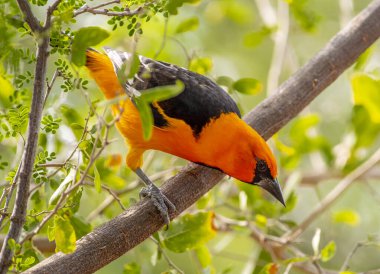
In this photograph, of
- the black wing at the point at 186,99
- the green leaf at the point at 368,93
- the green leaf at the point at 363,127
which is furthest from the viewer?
the green leaf at the point at 363,127

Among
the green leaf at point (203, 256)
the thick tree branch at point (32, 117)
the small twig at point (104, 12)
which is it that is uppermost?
the small twig at point (104, 12)

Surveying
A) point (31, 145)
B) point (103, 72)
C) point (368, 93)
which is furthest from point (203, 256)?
point (368, 93)

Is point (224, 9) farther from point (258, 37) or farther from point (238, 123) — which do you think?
point (238, 123)

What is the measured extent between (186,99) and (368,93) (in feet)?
4.38

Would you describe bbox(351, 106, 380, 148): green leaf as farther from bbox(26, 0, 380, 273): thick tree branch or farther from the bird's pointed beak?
the bird's pointed beak

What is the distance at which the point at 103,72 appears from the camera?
406 centimetres

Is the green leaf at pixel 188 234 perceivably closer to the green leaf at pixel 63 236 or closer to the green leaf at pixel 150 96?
the green leaf at pixel 63 236

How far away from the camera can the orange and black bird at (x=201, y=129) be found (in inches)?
144

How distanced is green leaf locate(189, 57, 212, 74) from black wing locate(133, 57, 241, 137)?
6.2 inches

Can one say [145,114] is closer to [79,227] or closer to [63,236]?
[63,236]

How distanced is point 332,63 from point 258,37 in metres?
0.94

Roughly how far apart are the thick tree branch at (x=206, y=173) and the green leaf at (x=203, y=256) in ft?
0.99

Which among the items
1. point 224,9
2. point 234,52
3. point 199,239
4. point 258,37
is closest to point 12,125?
point 199,239

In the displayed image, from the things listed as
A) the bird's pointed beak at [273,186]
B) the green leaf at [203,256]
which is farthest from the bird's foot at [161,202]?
the bird's pointed beak at [273,186]
